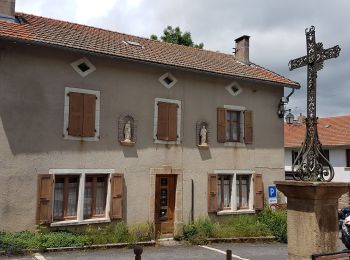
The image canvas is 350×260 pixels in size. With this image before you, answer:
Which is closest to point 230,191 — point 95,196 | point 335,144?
point 95,196

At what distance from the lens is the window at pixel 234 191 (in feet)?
43.0

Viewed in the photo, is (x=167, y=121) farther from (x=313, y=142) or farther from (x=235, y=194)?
(x=313, y=142)

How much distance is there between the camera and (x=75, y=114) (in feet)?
36.3

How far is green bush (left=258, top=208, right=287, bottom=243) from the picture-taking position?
42.2 ft

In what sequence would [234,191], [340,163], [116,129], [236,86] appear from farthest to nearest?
[340,163] → [236,86] → [234,191] → [116,129]

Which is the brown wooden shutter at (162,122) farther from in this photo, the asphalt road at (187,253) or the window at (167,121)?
the asphalt road at (187,253)

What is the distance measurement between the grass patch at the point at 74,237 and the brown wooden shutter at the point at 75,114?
272 centimetres

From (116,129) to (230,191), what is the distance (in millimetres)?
4730

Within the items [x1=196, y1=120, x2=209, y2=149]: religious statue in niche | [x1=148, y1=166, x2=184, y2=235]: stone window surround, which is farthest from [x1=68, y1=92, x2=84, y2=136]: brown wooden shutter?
[x1=196, y1=120, x2=209, y2=149]: religious statue in niche

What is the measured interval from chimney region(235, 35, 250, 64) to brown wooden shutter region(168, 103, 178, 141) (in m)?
5.25

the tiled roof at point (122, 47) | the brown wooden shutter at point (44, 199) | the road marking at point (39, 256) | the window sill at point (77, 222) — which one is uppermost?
the tiled roof at point (122, 47)

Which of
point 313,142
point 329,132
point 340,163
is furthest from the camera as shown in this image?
point 329,132

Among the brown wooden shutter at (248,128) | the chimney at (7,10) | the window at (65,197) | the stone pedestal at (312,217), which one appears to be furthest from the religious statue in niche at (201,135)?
the stone pedestal at (312,217)

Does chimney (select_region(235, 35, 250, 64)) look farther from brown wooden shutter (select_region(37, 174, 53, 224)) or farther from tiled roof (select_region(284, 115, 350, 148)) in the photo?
tiled roof (select_region(284, 115, 350, 148))
